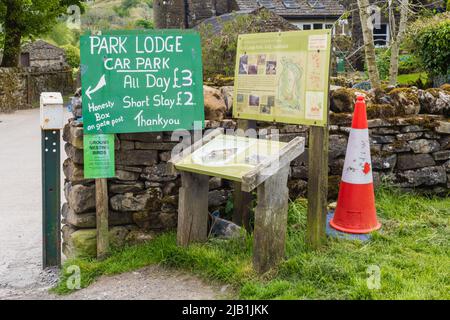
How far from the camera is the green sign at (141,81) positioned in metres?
4.77

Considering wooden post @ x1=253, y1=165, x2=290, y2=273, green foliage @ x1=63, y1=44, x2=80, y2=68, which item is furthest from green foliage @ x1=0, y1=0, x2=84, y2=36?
wooden post @ x1=253, y1=165, x2=290, y2=273

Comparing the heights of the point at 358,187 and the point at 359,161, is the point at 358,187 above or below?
below

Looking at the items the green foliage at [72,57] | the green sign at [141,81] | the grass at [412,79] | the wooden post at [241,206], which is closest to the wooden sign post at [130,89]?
the green sign at [141,81]

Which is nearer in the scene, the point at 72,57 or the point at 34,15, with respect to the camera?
the point at 34,15

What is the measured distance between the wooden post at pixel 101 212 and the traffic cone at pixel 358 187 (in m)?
1.97

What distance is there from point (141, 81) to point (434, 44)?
981cm

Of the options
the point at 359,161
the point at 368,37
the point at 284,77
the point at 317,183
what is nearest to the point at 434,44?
the point at 368,37

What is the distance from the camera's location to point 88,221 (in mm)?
4973

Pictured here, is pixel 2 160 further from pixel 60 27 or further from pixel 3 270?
pixel 60 27

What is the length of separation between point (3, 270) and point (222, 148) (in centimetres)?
223

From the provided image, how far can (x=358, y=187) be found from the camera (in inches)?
193

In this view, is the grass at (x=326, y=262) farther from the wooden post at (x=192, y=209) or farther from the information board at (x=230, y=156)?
the information board at (x=230, y=156)

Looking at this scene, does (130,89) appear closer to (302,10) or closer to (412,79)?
(412,79)
